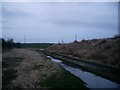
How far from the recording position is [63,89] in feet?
48.9

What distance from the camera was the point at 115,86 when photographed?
15812mm

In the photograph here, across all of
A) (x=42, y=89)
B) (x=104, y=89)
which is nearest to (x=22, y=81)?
(x=42, y=89)

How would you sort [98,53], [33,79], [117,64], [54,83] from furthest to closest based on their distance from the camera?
[98,53]
[117,64]
[33,79]
[54,83]

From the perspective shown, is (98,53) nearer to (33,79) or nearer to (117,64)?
(117,64)

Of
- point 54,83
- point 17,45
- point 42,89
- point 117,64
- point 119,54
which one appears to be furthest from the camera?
point 17,45

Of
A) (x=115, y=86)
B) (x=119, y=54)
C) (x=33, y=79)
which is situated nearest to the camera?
(x=115, y=86)

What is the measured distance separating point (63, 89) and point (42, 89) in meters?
1.30

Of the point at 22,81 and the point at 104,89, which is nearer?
the point at 104,89

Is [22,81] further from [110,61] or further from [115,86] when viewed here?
[110,61]

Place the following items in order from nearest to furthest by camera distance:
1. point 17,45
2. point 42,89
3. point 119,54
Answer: point 42,89 < point 119,54 < point 17,45

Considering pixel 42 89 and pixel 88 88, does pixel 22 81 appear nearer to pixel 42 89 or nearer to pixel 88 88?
pixel 42 89

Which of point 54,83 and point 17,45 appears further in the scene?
point 17,45

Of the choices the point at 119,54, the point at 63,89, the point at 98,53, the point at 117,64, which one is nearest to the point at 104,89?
the point at 63,89

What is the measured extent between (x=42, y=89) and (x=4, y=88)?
2416 mm
